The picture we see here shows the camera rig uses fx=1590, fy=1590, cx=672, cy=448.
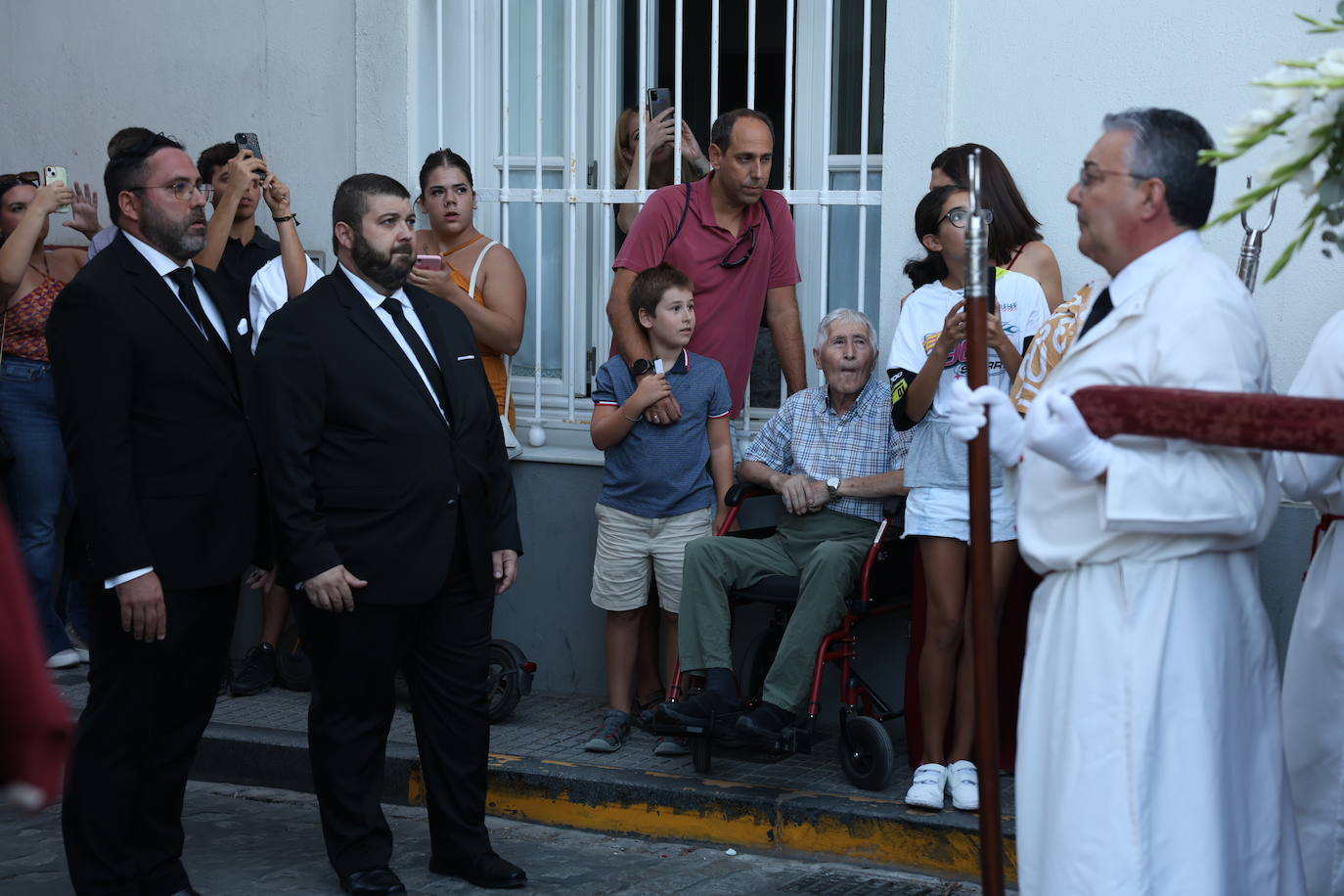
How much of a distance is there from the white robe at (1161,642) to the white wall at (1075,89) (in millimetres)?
2478

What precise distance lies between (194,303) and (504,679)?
2.33m

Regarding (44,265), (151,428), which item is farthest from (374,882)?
(44,265)

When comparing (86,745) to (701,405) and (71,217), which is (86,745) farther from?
(71,217)

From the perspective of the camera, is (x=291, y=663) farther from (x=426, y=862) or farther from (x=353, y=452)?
(x=353, y=452)

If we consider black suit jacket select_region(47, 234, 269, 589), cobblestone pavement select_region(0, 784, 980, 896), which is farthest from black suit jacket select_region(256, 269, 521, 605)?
cobblestone pavement select_region(0, 784, 980, 896)

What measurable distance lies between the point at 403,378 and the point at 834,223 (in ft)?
8.38

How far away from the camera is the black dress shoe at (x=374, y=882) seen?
4969 millimetres

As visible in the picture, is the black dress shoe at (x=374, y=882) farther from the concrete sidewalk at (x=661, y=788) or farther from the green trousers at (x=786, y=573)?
the green trousers at (x=786, y=573)

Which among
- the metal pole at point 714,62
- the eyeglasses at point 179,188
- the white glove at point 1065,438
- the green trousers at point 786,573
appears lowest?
the green trousers at point 786,573

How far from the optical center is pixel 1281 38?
18.5 ft

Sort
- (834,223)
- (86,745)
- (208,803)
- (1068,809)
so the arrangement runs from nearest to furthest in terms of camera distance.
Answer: (1068,809), (86,745), (208,803), (834,223)

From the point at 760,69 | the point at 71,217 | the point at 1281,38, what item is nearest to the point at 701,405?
the point at 760,69

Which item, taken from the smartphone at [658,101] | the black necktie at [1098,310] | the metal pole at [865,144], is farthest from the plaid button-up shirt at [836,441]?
the black necktie at [1098,310]

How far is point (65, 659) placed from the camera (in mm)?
7844
